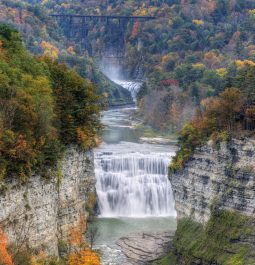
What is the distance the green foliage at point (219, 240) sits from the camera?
36781 mm

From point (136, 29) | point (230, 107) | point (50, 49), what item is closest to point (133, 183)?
point (230, 107)

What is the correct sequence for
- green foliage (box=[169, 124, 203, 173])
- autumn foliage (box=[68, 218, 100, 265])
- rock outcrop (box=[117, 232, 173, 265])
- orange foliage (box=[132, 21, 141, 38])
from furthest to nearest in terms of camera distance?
orange foliage (box=[132, 21, 141, 38]) → rock outcrop (box=[117, 232, 173, 265]) → green foliage (box=[169, 124, 203, 173]) → autumn foliage (box=[68, 218, 100, 265])

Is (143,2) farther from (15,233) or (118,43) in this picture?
(15,233)

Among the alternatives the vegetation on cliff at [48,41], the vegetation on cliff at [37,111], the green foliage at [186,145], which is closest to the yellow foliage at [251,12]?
the vegetation on cliff at [48,41]

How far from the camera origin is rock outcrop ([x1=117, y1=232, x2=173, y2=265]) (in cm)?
4422

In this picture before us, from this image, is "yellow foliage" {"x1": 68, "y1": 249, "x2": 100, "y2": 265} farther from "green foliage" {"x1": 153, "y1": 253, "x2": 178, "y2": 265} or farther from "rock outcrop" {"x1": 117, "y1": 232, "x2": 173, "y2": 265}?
"rock outcrop" {"x1": 117, "y1": 232, "x2": 173, "y2": 265}

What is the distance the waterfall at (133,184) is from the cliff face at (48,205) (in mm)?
16389

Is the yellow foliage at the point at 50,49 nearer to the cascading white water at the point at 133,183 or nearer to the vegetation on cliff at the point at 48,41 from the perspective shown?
the vegetation on cliff at the point at 48,41

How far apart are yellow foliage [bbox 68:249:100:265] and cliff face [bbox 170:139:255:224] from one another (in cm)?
728

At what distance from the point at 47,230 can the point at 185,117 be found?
53666mm

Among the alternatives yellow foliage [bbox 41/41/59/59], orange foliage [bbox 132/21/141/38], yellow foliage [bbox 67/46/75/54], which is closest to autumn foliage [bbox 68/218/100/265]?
yellow foliage [bbox 41/41/59/59]

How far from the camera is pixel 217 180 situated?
39.6m

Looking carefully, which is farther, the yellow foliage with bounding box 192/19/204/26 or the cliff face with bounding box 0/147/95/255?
the yellow foliage with bounding box 192/19/204/26

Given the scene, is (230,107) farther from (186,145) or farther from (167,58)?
(167,58)
